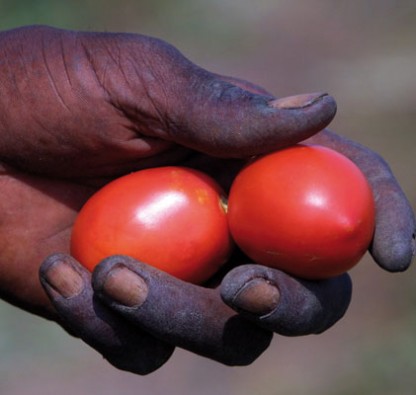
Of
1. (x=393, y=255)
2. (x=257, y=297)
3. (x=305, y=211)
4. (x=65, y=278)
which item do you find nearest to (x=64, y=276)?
(x=65, y=278)

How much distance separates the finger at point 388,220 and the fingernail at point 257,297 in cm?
23

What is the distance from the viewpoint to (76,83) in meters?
2.32

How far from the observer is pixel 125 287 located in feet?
6.54

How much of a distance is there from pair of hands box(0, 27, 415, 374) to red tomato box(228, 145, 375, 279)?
48 mm

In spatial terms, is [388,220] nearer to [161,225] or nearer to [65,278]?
[161,225]

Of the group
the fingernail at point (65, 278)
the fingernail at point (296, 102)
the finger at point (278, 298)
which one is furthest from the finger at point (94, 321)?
the fingernail at point (296, 102)

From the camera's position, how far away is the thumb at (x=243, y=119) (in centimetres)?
202

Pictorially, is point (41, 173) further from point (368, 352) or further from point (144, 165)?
point (368, 352)

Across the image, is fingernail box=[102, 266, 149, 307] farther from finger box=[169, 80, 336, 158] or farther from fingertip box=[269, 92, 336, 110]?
fingertip box=[269, 92, 336, 110]

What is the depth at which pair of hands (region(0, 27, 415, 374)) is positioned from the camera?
6.67 feet

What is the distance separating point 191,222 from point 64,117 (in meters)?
0.46

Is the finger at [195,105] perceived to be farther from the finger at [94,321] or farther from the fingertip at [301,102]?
the finger at [94,321]

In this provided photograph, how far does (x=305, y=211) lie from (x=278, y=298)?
0.19 meters

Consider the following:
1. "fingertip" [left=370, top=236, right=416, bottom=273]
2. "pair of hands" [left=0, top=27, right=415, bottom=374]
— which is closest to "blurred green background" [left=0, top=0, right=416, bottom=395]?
"pair of hands" [left=0, top=27, right=415, bottom=374]
